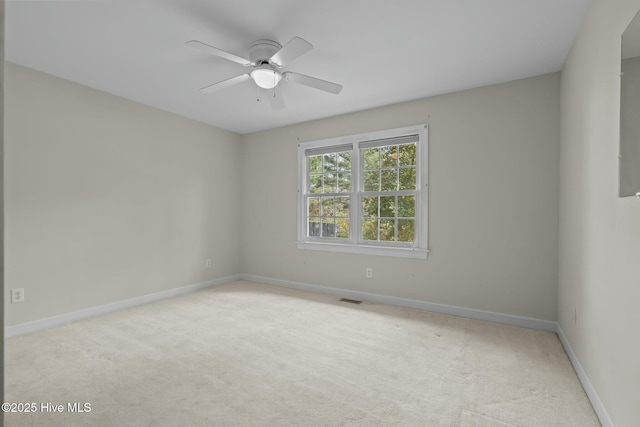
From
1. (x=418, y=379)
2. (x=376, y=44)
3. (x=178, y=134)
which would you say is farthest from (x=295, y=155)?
(x=418, y=379)

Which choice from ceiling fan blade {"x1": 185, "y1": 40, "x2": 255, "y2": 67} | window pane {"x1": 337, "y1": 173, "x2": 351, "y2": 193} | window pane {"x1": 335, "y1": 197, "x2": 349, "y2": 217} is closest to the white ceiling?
ceiling fan blade {"x1": 185, "y1": 40, "x2": 255, "y2": 67}

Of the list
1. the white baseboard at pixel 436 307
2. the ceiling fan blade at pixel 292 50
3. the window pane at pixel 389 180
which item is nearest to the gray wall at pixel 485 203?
the white baseboard at pixel 436 307

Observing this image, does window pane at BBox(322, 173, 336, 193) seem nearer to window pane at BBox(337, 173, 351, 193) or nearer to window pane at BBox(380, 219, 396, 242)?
window pane at BBox(337, 173, 351, 193)

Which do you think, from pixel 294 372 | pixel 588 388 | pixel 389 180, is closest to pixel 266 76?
pixel 389 180

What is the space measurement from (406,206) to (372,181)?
0.57 metres

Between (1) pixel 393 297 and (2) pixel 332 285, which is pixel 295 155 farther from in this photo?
(1) pixel 393 297

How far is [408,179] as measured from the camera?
3.82 m

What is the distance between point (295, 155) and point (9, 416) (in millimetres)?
3824

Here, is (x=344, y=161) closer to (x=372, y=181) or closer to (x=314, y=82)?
(x=372, y=181)

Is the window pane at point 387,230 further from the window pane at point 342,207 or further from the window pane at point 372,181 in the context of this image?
the window pane at point 342,207

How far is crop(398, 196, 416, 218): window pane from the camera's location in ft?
12.4

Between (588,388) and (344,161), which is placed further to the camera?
(344,161)

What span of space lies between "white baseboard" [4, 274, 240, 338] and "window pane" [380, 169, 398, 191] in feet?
9.66

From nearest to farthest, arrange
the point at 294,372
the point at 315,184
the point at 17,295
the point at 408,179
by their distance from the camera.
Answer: the point at 294,372
the point at 17,295
the point at 408,179
the point at 315,184
